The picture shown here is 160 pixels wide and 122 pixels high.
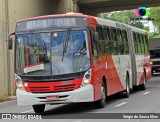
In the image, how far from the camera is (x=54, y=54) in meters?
14.1

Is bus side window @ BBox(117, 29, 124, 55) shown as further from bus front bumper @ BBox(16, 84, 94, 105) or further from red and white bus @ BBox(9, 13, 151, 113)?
bus front bumper @ BBox(16, 84, 94, 105)

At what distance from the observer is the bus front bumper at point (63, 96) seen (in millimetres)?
13789

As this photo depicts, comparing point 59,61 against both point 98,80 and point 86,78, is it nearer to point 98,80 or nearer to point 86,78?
point 86,78

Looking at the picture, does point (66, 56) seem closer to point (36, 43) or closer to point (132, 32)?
point (36, 43)

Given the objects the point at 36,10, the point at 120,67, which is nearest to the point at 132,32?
the point at 120,67

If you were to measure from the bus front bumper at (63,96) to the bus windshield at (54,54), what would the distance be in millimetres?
601

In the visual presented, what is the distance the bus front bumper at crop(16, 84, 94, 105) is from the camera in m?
13.8

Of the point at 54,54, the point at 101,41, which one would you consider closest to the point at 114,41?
the point at 101,41

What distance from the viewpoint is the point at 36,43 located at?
47.4ft

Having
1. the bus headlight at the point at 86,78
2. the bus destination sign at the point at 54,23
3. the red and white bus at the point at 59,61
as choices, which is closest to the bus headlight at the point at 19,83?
the red and white bus at the point at 59,61

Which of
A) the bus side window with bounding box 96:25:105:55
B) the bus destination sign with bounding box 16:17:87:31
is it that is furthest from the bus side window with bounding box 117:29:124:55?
the bus destination sign with bounding box 16:17:87:31

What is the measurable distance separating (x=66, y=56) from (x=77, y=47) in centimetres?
45

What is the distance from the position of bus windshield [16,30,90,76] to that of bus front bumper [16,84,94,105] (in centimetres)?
60

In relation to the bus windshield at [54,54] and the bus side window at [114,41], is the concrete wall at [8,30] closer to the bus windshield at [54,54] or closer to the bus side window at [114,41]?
the bus side window at [114,41]
